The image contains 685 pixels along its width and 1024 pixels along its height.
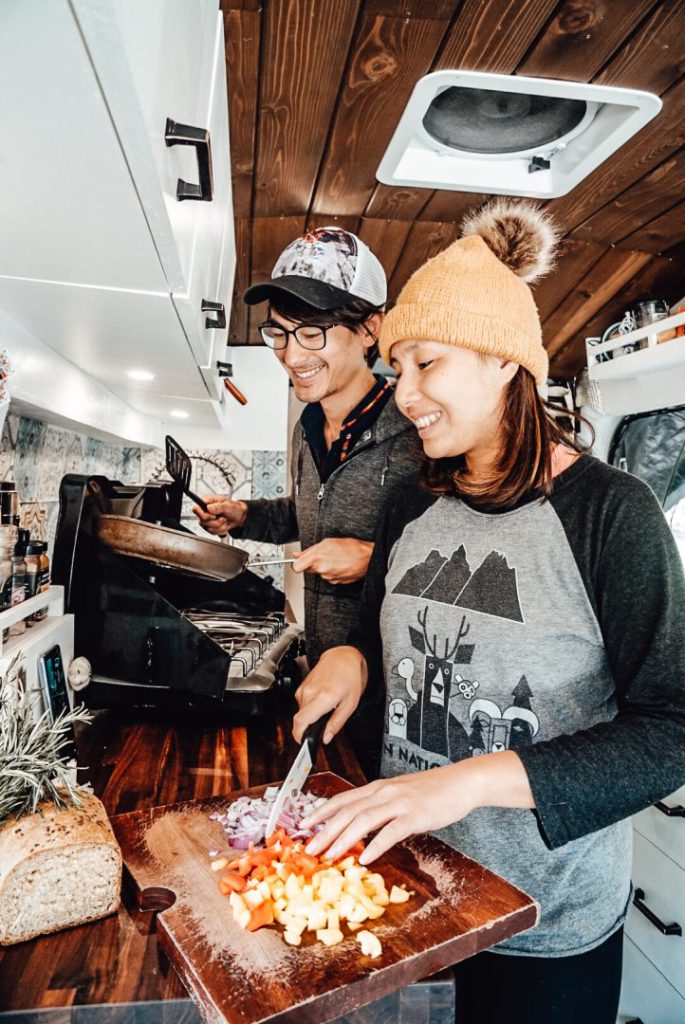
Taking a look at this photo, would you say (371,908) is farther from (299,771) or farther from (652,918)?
(652,918)

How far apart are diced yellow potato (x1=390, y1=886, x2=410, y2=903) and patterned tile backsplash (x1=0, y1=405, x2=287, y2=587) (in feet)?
4.33

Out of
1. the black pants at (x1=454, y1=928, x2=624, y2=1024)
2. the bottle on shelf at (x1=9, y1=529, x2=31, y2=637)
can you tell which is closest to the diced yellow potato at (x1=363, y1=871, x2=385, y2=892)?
the black pants at (x1=454, y1=928, x2=624, y2=1024)

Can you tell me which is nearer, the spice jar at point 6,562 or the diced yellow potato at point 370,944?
the diced yellow potato at point 370,944

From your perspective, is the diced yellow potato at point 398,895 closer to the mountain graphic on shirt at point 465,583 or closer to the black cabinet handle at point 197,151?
the mountain graphic on shirt at point 465,583

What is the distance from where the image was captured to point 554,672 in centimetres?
103

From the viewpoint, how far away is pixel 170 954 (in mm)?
754

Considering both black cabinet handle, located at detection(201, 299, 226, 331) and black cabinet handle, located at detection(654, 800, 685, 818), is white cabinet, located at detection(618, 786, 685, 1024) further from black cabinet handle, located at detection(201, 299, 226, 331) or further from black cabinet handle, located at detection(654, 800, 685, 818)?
black cabinet handle, located at detection(201, 299, 226, 331)

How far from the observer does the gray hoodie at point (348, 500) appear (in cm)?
165

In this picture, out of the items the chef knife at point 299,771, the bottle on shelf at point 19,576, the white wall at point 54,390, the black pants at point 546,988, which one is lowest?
the black pants at point 546,988

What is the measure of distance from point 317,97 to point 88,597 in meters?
1.24

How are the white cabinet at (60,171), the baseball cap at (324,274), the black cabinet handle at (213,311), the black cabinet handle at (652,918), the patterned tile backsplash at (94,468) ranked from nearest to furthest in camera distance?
1. the white cabinet at (60,171)
2. the black cabinet handle at (213,311)
3. the baseball cap at (324,274)
4. the patterned tile backsplash at (94,468)
5. the black cabinet handle at (652,918)

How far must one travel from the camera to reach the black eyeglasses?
1609 millimetres

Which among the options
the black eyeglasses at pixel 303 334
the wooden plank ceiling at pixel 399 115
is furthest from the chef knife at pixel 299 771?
the wooden plank ceiling at pixel 399 115

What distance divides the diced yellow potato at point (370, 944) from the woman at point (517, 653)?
0.08m
